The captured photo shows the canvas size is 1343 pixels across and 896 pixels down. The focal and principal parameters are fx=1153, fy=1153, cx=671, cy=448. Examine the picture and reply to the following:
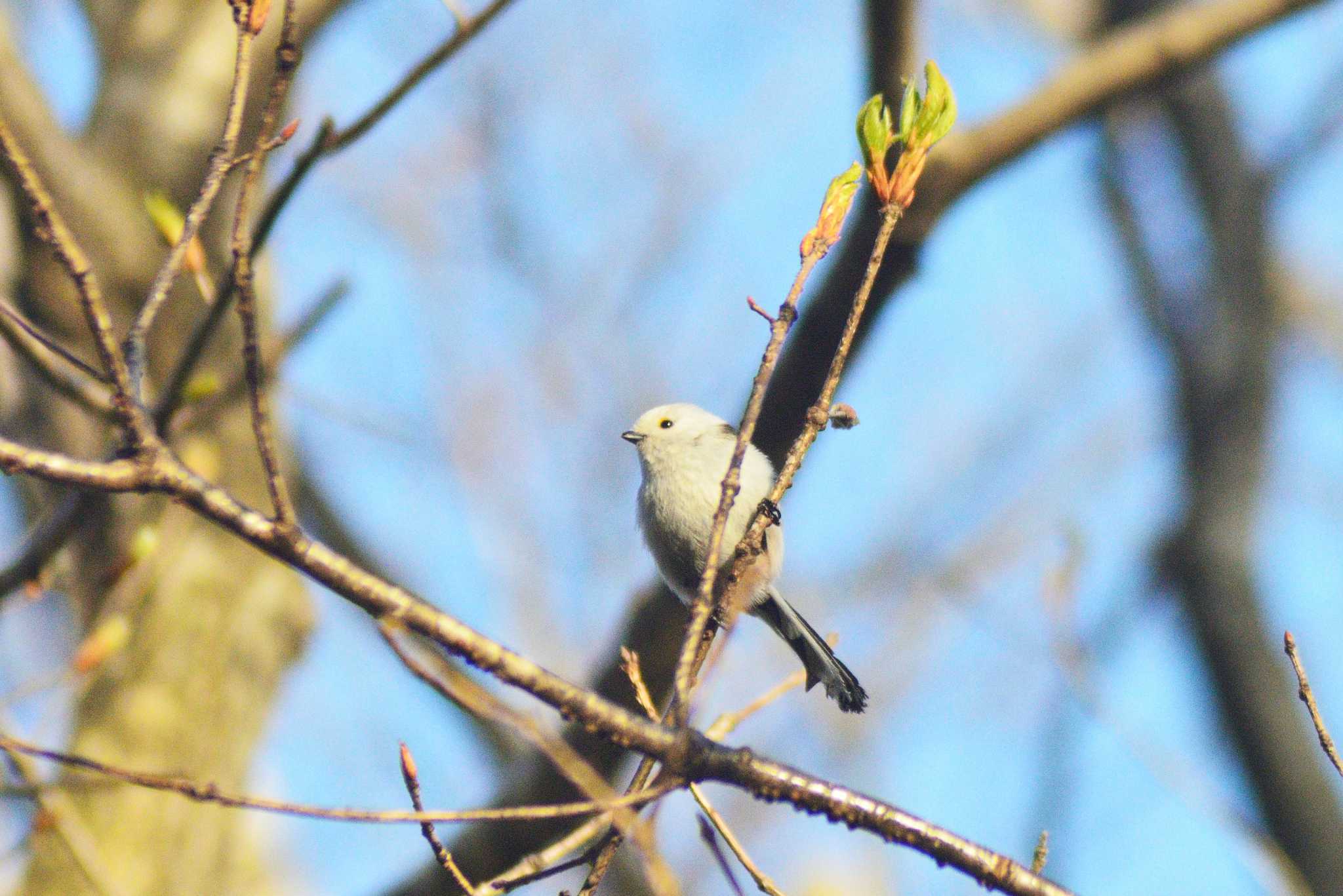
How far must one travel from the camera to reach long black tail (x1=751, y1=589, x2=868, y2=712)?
2.29 meters

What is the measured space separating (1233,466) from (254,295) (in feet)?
14.5

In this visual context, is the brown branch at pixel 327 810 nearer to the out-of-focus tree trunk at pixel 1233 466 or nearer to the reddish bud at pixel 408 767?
the reddish bud at pixel 408 767

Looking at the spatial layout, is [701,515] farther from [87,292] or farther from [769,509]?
[87,292]

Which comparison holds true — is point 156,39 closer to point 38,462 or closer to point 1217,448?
point 38,462

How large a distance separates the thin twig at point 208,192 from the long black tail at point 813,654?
1.34m

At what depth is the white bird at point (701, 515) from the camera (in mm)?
2895

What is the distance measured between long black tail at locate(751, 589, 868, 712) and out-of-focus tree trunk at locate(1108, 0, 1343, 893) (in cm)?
233

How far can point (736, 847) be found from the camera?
150 centimetres

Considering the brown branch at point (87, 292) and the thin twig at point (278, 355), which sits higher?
the thin twig at point (278, 355)

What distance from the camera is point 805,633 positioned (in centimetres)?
271

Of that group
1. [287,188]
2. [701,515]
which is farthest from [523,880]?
[701,515]

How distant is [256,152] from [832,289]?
1.65 meters

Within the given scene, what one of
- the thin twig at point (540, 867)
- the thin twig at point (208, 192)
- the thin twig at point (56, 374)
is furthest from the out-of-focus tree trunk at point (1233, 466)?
the thin twig at point (208, 192)

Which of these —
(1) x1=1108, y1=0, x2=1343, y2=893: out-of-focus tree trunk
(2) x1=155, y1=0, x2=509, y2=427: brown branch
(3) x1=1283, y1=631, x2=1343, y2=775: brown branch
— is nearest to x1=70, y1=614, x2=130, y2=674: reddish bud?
(2) x1=155, y1=0, x2=509, y2=427: brown branch
